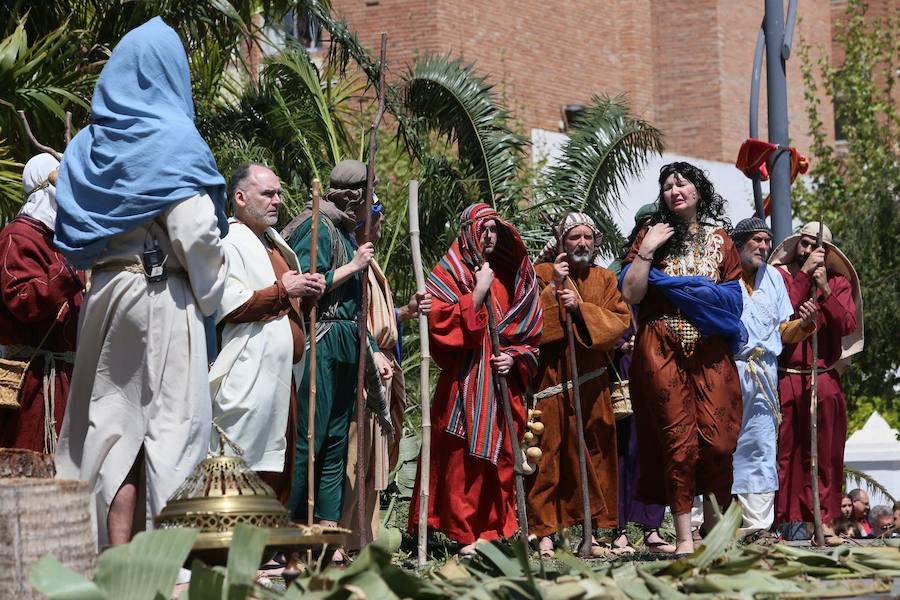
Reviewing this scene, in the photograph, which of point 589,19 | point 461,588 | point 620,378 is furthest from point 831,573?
point 589,19

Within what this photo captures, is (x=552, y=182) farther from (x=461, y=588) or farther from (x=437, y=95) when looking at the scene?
(x=461, y=588)

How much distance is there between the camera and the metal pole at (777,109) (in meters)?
13.5

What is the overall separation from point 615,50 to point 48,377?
91.2 feet

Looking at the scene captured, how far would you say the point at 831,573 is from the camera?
250 inches

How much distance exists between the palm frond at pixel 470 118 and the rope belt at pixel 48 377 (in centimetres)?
780

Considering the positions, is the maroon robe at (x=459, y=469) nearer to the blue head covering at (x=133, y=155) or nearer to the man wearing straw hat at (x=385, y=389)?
the man wearing straw hat at (x=385, y=389)

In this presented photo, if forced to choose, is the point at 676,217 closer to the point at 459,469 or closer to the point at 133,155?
the point at 459,469

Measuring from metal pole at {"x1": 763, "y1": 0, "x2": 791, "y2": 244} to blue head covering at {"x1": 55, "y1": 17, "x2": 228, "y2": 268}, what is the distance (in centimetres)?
752

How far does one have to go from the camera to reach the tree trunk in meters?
5.14

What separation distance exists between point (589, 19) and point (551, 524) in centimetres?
2491

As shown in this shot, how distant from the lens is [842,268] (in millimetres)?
11828

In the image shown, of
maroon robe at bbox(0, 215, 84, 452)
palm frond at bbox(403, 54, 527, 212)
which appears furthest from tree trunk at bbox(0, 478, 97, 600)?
palm frond at bbox(403, 54, 527, 212)

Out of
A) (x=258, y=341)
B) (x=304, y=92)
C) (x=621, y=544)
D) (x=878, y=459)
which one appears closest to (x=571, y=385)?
(x=621, y=544)

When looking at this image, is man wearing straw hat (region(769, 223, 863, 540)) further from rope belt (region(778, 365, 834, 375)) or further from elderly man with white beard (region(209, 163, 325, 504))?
elderly man with white beard (region(209, 163, 325, 504))
